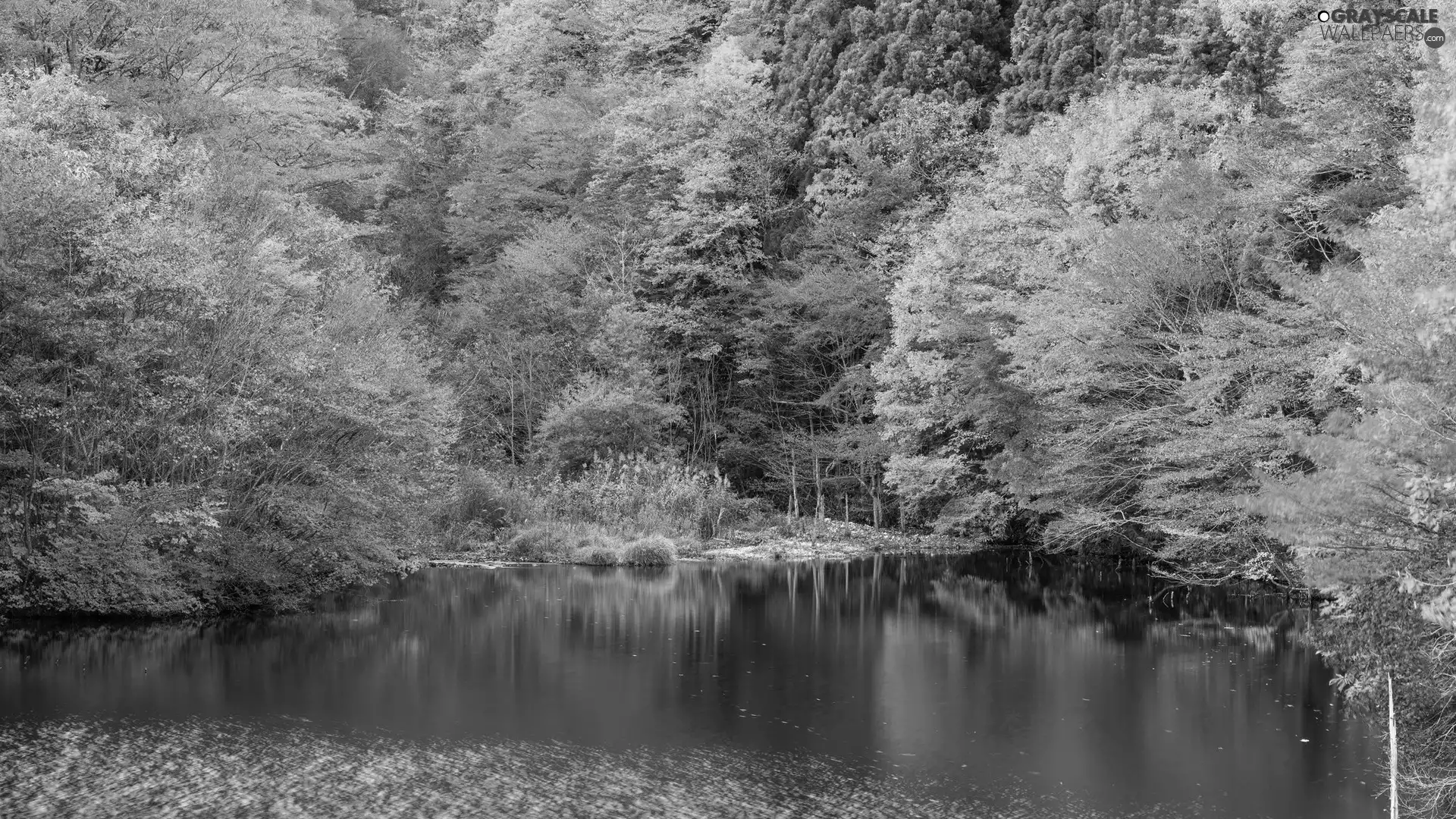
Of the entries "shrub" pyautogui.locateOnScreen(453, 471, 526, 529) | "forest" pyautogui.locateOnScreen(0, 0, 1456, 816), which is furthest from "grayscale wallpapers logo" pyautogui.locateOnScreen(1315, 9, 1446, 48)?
"shrub" pyautogui.locateOnScreen(453, 471, 526, 529)

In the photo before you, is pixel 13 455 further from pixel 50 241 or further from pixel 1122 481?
pixel 1122 481

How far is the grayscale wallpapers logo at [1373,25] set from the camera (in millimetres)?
17672

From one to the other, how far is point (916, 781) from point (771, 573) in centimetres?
1463

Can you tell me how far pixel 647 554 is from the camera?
87.1 ft

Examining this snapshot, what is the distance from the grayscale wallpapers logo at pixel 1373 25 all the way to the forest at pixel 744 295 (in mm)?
140

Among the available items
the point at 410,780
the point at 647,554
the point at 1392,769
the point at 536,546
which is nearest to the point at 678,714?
the point at 410,780

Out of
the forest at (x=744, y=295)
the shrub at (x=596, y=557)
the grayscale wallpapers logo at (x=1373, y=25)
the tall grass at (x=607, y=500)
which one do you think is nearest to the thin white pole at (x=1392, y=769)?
the forest at (x=744, y=295)

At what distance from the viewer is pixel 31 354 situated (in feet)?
56.4

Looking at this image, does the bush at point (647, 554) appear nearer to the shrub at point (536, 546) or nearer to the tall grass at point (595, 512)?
the tall grass at point (595, 512)

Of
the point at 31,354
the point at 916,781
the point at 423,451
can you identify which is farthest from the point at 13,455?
the point at 916,781

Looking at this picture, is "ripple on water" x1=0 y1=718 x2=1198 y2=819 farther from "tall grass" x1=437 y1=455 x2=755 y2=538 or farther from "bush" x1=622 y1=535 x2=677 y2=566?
"tall grass" x1=437 y1=455 x2=755 y2=538

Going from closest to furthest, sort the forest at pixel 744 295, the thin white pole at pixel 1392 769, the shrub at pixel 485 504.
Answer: the thin white pole at pixel 1392 769
the forest at pixel 744 295
the shrub at pixel 485 504

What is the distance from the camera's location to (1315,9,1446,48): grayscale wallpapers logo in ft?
58.0

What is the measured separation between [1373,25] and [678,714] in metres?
14.1
